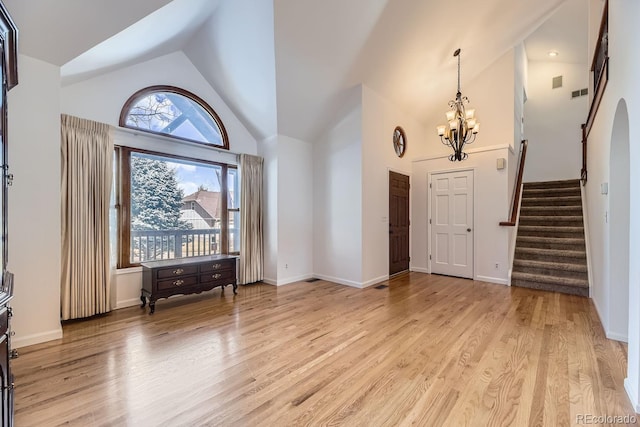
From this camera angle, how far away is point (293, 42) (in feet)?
12.0

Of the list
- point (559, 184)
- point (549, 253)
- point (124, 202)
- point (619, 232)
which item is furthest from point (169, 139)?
point (559, 184)

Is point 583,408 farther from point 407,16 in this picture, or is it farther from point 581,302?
point 407,16

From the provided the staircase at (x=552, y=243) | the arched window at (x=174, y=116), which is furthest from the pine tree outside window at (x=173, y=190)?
the staircase at (x=552, y=243)

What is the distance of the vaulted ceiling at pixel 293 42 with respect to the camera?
259 cm

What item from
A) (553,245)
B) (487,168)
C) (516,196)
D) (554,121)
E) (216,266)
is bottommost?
(216,266)

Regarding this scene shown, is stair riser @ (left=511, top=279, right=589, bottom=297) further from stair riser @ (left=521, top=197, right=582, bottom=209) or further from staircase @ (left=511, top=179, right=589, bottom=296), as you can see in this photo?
stair riser @ (left=521, top=197, right=582, bottom=209)

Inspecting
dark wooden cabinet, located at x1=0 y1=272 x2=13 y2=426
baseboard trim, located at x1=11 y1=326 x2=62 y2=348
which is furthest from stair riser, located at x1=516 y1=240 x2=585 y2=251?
baseboard trim, located at x1=11 y1=326 x2=62 y2=348

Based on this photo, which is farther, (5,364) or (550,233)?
(550,233)

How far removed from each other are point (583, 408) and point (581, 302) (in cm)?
291

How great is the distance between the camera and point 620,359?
2.37 m

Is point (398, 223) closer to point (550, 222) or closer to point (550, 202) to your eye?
point (550, 222)

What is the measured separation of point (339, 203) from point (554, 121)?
21.6ft

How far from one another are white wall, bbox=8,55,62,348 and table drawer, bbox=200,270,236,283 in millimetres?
1569

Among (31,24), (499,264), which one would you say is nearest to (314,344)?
(31,24)
